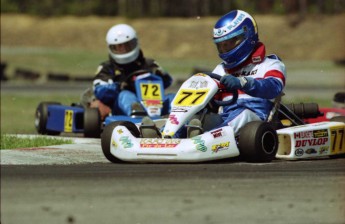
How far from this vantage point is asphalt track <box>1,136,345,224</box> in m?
5.71

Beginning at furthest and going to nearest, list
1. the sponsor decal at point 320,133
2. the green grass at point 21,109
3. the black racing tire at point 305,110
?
the green grass at point 21,109 → the black racing tire at point 305,110 → the sponsor decal at point 320,133

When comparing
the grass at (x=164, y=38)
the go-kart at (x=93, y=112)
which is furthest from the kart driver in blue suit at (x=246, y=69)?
the grass at (x=164, y=38)

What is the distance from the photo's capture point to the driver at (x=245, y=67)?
884 centimetres

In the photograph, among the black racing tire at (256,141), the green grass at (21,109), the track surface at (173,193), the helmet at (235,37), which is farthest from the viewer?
the green grass at (21,109)

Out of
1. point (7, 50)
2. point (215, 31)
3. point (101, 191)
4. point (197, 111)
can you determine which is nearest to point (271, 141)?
point (197, 111)

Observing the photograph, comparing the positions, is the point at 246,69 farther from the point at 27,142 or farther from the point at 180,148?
the point at 27,142

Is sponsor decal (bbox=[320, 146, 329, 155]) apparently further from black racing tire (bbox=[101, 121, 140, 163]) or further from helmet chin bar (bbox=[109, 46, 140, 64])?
helmet chin bar (bbox=[109, 46, 140, 64])

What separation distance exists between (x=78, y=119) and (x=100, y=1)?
43712 mm

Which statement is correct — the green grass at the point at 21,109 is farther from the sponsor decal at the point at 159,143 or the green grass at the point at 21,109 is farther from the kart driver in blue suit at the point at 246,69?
the sponsor decal at the point at 159,143

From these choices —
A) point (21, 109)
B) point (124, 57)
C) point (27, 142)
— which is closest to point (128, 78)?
point (124, 57)

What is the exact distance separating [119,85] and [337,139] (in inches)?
148

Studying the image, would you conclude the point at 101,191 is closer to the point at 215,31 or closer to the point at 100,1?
the point at 215,31

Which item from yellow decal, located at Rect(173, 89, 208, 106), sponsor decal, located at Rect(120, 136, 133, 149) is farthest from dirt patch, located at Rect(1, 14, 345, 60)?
sponsor decal, located at Rect(120, 136, 133, 149)

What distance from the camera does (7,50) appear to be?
45.2 meters
